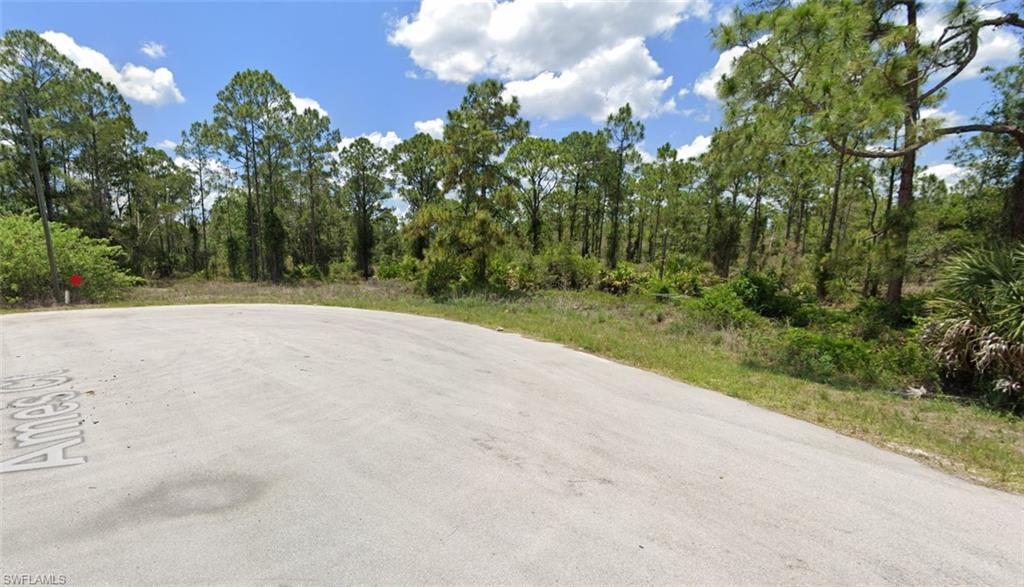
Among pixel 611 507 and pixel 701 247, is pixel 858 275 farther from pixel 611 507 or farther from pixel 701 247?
pixel 701 247

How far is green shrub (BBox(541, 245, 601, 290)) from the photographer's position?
22359 millimetres

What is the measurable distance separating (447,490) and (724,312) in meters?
11.9

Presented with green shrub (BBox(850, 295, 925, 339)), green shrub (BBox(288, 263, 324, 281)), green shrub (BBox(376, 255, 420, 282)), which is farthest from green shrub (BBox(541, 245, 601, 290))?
green shrub (BBox(288, 263, 324, 281))

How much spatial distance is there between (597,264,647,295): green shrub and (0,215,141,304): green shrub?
21764 millimetres

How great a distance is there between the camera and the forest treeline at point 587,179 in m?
7.85

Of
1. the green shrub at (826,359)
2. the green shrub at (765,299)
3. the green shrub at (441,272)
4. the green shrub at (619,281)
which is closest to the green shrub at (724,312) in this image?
the green shrub at (765,299)

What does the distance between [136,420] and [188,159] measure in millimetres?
39524

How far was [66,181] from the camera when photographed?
2598cm

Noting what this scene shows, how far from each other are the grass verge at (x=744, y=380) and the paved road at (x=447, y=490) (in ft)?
2.11

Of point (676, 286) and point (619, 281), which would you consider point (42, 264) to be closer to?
point (619, 281)

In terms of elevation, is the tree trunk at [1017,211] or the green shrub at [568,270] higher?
the tree trunk at [1017,211]

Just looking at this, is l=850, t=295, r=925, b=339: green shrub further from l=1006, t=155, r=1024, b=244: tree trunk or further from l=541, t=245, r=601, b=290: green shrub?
l=541, t=245, r=601, b=290: green shrub

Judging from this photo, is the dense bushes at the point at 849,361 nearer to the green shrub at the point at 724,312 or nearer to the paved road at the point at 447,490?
the green shrub at the point at 724,312

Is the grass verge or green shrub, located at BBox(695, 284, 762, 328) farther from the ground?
green shrub, located at BBox(695, 284, 762, 328)
